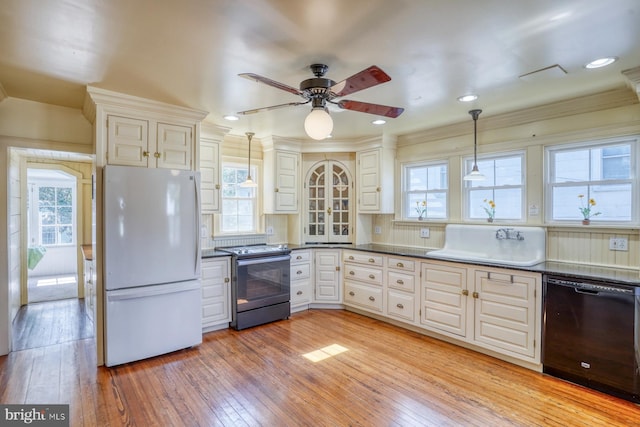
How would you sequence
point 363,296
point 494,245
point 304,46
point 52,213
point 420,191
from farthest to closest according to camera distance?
point 52,213, point 420,191, point 363,296, point 494,245, point 304,46

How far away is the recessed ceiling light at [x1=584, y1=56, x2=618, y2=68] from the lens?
224 cm

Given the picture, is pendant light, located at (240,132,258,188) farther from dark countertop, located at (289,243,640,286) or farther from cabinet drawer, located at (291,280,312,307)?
dark countertop, located at (289,243,640,286)

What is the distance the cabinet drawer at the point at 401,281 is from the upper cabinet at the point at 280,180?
164cm

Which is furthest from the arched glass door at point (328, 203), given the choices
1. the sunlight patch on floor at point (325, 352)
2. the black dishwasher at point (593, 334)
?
the black dishwasher at point (593, 334)

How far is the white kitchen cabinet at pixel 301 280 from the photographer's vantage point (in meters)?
4.44

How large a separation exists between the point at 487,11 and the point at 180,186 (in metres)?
2.76

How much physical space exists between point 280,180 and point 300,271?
1272 mm

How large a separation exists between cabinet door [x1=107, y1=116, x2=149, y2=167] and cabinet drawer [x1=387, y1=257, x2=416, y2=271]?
9.13 ft

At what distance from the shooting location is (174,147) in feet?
10.8

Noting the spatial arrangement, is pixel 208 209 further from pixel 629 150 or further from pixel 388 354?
pixel 629 150

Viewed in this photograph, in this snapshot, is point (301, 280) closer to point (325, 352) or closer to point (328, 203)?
point (328, 203)

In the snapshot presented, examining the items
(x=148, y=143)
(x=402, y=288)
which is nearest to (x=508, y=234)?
(x=402, y=288)

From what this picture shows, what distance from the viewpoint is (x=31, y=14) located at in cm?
171

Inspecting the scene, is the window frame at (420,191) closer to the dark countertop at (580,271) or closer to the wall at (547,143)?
the wall at (547,143)
